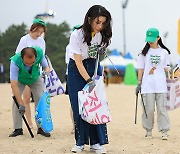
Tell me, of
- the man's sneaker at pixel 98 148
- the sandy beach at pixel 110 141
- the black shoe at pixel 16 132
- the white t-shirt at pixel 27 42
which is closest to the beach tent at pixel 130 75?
the sandy beach at pixel 110 141

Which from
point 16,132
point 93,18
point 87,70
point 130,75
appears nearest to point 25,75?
point 16,132

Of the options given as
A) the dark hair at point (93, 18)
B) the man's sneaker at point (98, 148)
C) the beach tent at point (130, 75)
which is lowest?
the beach tent at point (130, 75)

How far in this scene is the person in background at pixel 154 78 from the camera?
6.79m

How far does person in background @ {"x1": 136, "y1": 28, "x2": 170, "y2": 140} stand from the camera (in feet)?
22.3

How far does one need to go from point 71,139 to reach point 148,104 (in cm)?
115

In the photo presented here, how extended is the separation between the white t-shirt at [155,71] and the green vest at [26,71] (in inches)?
56.2

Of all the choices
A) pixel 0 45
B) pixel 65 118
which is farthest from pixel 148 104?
pixel 0 45

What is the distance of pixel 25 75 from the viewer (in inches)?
258

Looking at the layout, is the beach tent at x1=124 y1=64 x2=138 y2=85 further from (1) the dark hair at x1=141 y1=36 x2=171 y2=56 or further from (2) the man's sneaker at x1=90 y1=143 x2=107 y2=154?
(2) the man's sneaker at x1=90 y1=143 x2=107 y2=154

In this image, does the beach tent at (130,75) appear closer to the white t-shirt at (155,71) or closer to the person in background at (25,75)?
the white t-shirt at (155,71)

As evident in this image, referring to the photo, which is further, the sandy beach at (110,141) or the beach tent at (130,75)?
the beach tent at (130,75)

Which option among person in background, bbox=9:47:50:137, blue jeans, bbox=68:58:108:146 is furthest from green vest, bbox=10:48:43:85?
blue jeans, bbox=68:58:108:146

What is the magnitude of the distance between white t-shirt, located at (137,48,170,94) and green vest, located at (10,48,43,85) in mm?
1428

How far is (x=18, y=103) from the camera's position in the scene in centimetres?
637
